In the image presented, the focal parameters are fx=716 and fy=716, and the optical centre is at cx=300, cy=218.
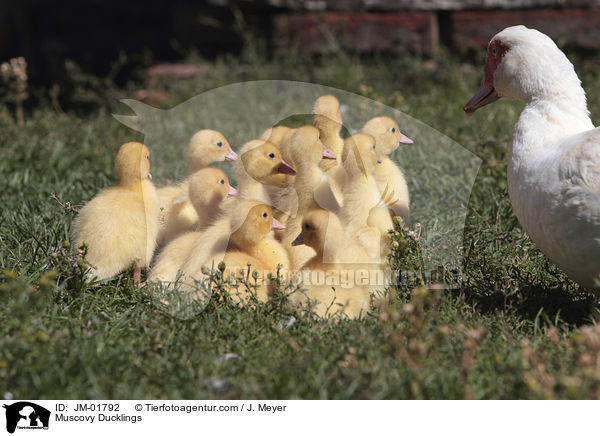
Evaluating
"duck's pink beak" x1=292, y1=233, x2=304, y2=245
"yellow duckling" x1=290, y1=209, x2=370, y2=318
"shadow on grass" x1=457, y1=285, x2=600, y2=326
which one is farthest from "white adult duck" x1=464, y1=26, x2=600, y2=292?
"duck's pink beak" x1=292, y1=233, x2=304, y2=245

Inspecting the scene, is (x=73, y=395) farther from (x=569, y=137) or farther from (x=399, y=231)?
(x=569, y=137)

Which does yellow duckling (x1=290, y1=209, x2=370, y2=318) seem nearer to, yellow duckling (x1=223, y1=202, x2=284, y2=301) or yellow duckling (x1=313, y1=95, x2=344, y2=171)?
yellow duckling (x1=223, y1=202, x2=284, y2=301)

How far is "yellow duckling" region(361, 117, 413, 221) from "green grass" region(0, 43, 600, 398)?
372mm

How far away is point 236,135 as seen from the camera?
5.54 metres

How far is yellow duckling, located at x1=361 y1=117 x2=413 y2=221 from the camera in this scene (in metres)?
3.71

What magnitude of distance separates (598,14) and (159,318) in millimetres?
5451

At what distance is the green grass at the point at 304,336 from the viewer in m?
2.46

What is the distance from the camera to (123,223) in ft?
11.3

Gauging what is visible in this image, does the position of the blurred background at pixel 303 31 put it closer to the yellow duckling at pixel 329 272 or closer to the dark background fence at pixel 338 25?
the dark background fence at pixel 338 25

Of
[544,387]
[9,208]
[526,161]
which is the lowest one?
[9,208]

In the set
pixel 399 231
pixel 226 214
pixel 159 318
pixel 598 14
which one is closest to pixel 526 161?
pixel 399 231

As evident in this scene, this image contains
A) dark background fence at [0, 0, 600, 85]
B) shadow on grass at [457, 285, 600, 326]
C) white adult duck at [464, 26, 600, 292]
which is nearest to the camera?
white adult duck at [464, 26, 600, 292]

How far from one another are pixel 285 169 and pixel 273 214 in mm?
232
